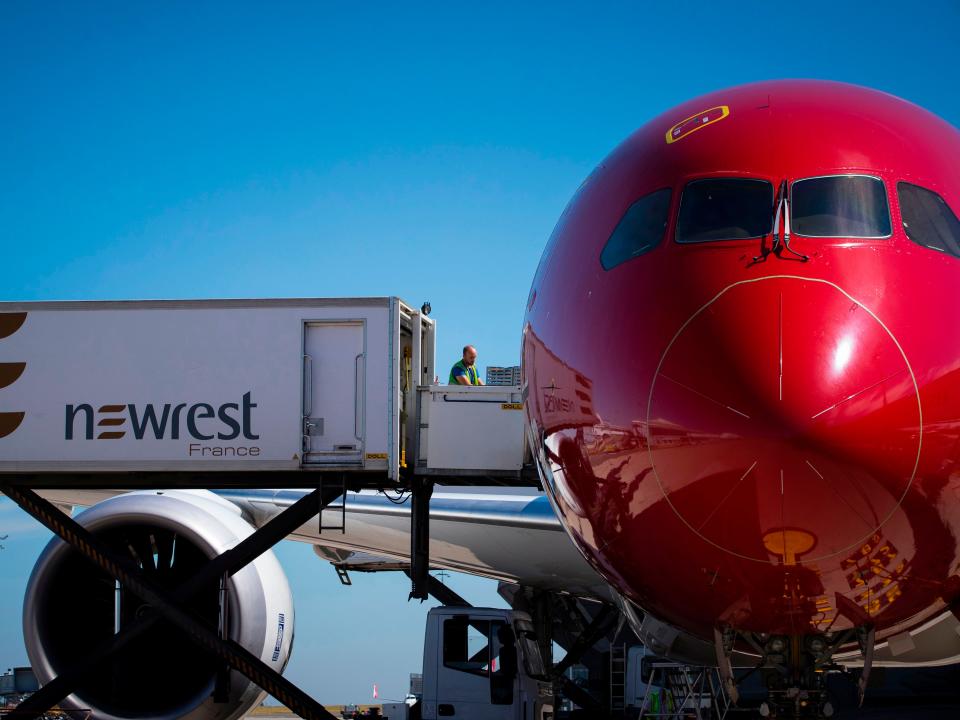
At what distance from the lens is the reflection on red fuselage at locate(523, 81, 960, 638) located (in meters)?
3.93

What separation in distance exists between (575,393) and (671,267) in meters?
0.65

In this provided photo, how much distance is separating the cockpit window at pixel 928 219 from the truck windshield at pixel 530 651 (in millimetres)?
7111

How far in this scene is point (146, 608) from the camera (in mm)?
10000

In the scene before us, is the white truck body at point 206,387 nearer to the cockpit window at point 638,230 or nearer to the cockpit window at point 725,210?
the cockpit window at point 638,230

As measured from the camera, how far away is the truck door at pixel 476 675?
Answer: 10.8 metres

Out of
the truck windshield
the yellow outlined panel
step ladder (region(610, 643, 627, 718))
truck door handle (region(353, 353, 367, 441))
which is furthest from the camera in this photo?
step ladder (region(610, 643, 627, 718))

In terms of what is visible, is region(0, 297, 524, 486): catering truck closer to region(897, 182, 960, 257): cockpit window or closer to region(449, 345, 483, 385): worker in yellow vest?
region(449, 345, 483, 385): worker in yellow vest

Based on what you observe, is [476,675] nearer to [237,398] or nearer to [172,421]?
[237,398]

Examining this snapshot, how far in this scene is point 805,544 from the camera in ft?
13.4

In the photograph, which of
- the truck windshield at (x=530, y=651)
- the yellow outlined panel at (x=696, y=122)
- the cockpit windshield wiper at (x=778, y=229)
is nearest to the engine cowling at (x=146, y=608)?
the truck windshield at (x=530, y=651)

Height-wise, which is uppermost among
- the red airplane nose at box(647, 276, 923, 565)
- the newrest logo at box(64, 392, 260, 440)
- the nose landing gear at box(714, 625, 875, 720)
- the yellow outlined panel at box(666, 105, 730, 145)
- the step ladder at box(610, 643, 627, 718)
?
the yellow outlined panel at box(666, 105, 730, 145)

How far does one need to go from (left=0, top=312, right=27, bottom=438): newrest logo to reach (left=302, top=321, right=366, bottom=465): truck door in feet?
7.55

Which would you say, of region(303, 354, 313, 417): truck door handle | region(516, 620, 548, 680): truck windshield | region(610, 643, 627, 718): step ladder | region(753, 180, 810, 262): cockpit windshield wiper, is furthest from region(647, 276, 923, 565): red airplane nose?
region(610, 643, 627, 718): step ladder

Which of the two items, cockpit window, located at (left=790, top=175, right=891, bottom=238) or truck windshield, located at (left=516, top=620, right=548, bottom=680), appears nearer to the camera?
cockpit window, located at (left=790, top=175, right=891, bottom=238)
